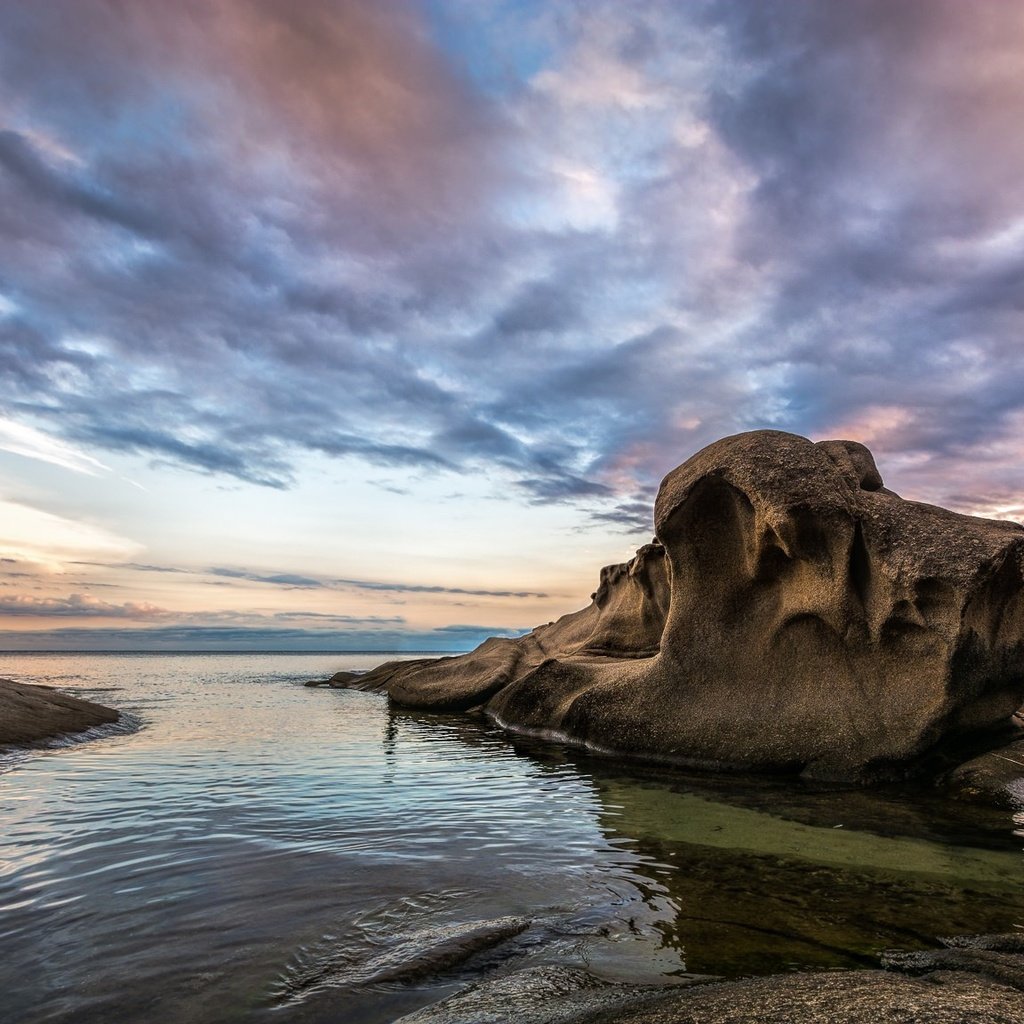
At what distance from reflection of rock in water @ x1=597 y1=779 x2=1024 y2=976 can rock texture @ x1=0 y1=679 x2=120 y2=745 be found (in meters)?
13.7

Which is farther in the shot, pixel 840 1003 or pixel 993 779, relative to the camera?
pixel 993 779

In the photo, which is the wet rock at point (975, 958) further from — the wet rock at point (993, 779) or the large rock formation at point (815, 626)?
the large rock formation at point (815, 626)

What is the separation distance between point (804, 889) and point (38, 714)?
58.9 ft

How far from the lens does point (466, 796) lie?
11.3 m

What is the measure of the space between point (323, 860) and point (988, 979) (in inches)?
240

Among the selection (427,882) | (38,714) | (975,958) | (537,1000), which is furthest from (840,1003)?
(38,714)

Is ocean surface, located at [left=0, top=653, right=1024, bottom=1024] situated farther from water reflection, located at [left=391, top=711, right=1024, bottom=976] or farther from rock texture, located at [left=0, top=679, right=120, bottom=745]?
rock texture, located at [left=0, top=679, right=120, bottom=745]

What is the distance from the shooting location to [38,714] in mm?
17141

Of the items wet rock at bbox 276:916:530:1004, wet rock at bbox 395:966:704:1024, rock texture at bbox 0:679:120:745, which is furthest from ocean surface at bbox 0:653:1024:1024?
rock texture at bbox 0:679:120:745

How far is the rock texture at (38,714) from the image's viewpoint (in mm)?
15625

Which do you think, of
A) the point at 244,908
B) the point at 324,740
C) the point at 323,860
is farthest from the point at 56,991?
the point at 324,740

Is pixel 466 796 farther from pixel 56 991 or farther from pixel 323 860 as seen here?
pixel 56 991

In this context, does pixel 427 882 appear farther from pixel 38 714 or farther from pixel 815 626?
pixel 38 714

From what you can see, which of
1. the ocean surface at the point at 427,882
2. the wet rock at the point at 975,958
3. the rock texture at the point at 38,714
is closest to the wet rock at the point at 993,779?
the ocean surface at the point at 427,882
